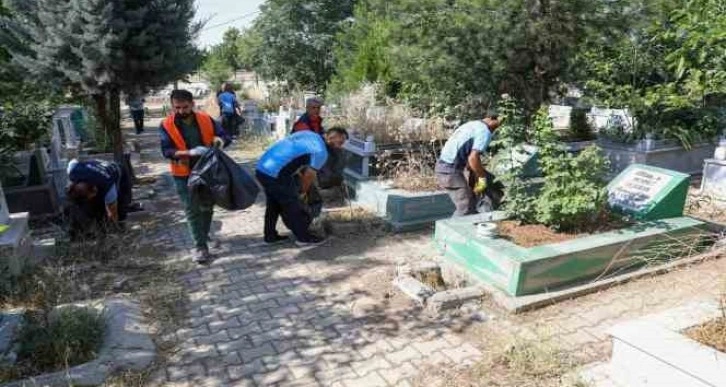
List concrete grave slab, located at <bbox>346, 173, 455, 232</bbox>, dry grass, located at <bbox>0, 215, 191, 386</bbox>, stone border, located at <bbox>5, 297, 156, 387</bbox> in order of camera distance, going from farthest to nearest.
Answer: concrete grave slab, located at <bbox>346, 173, 455, 232</bbox>, dry grass, located at <bbox>0, 215, 191, 386</bbox>, stone border, located at <bbox>5, 297, 156, 387</bbox>

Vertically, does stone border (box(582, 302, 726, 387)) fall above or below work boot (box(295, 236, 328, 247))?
above

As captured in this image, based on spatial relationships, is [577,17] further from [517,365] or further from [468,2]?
[517,365]

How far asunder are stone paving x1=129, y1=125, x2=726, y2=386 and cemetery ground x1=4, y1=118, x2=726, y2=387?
0.04ft

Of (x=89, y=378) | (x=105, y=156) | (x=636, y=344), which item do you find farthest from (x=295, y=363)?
(x=105, y=156)

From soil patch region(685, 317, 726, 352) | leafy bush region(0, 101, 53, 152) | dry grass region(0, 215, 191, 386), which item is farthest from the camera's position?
leafy bush region(0, 101, 53, 152)

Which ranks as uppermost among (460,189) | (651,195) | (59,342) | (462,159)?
(462,159)

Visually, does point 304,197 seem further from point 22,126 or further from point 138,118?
point 138,118

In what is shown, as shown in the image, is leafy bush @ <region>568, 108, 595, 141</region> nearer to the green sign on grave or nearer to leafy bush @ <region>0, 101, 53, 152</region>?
the green sign on grave

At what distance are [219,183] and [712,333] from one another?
393cm

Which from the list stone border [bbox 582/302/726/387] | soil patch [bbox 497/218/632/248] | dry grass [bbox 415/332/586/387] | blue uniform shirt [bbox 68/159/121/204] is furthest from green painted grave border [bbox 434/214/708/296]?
blue uniform shirt [bbox 68/159/121/204]

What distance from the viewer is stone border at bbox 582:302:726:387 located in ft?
8.32

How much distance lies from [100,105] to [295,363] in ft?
20.9

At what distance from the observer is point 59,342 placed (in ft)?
10.9

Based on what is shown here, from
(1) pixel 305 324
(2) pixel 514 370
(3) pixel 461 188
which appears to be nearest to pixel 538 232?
(3) pixel 461 188
